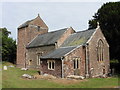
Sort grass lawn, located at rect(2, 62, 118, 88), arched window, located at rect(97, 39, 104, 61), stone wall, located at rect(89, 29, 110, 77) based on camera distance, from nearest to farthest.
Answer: grass lawn, located at rect(2, 62, 118, 88) → stone wall, located at rect(89, 29, 110, 77) → arched window, located at rect(97, 39, 104, 61)

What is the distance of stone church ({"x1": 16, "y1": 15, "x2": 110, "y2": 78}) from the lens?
29906 millimetres

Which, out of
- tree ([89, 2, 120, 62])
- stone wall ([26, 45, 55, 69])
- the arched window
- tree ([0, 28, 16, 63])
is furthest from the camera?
tree ([0, 28, 16, 63])

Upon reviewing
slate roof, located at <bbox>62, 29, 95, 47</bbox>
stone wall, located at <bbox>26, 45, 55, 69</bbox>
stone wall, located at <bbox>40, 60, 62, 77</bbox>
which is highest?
slate roof, located at <bbox>62, 29, 95, 47</bbox>

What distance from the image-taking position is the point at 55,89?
19.0m

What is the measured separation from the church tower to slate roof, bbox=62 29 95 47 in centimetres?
1398

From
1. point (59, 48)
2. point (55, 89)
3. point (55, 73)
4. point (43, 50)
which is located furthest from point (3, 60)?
point (55, 89)

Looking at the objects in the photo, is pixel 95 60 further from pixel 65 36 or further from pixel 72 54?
pixel 65 36

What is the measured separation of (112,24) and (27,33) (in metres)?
22.9

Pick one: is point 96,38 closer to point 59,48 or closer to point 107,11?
point 59,48

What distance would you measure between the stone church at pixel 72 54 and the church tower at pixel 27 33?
9.32ft

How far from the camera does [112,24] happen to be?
42.0m

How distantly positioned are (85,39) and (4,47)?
40.1 m

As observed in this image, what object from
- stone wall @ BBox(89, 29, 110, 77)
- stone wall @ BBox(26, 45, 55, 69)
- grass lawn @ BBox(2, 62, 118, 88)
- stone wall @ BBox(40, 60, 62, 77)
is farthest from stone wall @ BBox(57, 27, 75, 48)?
grass lawn @ BBox(2, 62, 118, 88)

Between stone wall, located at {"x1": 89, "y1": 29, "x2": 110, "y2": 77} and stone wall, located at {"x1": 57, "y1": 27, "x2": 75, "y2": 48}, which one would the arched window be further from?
stone wall, located at {"x1": 57, "y1": 27, "x2": 75, "y2": 48}
